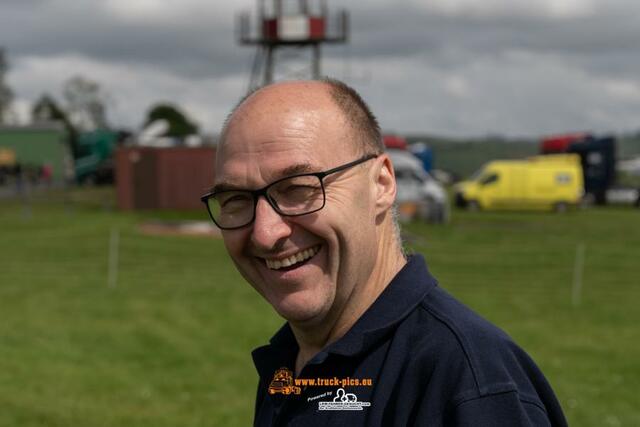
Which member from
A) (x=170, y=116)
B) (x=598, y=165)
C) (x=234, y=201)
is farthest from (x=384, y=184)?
(x=170, y=116)

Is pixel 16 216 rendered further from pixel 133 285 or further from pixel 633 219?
pixel 633 219

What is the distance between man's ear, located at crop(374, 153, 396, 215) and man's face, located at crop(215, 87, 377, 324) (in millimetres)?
45

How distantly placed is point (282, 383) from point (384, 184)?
0.61 m

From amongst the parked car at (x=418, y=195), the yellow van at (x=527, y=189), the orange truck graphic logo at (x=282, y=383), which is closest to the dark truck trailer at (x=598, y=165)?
the yellow van at (x=527, y=189)

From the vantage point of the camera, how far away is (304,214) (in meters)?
2.08

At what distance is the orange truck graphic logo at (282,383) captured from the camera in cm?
234

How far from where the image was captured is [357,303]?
2188 millimetres

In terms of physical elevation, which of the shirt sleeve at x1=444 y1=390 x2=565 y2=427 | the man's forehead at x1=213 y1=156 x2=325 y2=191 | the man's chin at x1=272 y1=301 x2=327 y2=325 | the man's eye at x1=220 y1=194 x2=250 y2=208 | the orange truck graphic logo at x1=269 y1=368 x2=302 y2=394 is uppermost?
the man's forehead at x1=213 y1=156 x2=325 y2=191

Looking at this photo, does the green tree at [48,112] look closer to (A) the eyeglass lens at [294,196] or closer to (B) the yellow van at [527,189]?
(B) the yellow van at [527,189]

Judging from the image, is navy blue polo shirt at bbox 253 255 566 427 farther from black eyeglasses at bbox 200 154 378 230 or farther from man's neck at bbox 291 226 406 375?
black eyeglasses at bbox 200 154 378 230

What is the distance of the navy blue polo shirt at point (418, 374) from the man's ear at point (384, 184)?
16 centimetres

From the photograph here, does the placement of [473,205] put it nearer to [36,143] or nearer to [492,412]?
[492,412]

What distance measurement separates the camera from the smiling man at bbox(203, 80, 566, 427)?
77.6 inches

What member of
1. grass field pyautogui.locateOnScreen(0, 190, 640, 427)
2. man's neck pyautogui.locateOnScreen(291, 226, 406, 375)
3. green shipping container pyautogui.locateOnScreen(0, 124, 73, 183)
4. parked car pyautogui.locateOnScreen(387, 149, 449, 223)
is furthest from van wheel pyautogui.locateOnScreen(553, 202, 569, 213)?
green shipping container pyautogui.locateOnScreen(0, 124, 73, 183)
